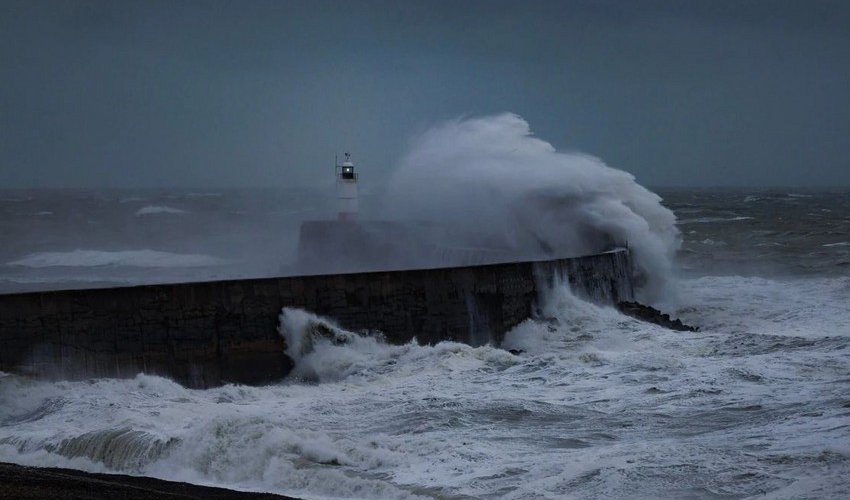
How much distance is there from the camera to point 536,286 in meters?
12.2

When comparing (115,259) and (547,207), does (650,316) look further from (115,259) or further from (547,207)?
(115,259)

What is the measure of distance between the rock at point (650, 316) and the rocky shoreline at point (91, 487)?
7887 millimetres

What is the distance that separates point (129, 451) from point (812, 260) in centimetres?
1991

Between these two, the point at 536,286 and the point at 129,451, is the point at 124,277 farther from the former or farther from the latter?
the point at 129,451

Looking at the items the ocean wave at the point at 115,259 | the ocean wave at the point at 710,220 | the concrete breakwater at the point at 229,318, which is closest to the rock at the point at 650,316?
the concrete breakwater at the point at 229,318

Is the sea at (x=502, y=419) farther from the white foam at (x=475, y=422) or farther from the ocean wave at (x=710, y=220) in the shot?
the ocean wave at (x=710, y=220)

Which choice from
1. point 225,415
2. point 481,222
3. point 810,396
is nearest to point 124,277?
point 481,222

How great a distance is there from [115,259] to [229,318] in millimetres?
17684

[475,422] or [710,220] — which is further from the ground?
[710,220]

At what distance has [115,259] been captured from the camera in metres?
26.2

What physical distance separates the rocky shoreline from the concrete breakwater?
2.52m

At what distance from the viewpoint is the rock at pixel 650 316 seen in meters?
12.8

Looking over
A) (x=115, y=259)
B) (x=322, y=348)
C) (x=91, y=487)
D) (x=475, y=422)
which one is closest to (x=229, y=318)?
(x=322, y=348)

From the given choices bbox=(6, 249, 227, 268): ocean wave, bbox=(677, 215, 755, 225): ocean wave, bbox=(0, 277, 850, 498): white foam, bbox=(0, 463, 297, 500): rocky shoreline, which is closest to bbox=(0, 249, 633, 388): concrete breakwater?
bbox=(0, 277, 850, 498): white foam
